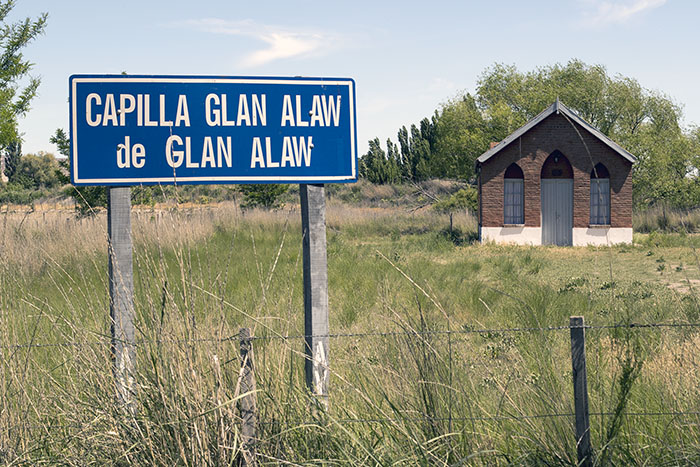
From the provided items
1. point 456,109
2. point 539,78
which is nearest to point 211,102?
point 456,109

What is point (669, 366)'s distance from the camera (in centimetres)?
460

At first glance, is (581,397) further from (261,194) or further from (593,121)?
(593,121)

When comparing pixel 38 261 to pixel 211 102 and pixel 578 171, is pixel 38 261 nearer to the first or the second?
pixel 211 102

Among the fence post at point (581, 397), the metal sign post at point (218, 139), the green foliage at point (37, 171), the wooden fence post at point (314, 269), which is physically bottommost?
the fence post at point (581, 397)

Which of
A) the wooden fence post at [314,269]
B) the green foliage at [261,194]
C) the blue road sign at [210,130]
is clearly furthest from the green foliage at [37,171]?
the wooden fence post at [314,269]

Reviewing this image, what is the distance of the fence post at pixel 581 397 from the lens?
3.21 m

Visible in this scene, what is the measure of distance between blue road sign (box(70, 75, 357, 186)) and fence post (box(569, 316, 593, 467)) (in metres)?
1.67

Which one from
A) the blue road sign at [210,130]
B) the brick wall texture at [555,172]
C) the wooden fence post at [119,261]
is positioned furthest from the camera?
the brick wall texture at [555,172]

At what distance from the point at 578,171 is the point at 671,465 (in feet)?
74.9

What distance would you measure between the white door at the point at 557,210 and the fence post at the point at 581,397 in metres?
22.7

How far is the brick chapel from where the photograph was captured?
2428 cm

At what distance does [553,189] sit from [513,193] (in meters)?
1.56

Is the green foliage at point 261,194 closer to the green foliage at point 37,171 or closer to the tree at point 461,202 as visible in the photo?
the tree at point 461,202

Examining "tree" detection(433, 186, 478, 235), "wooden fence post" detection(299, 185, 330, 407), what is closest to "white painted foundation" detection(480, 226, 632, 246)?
"tree" detection(433, 186, 478, 235)
